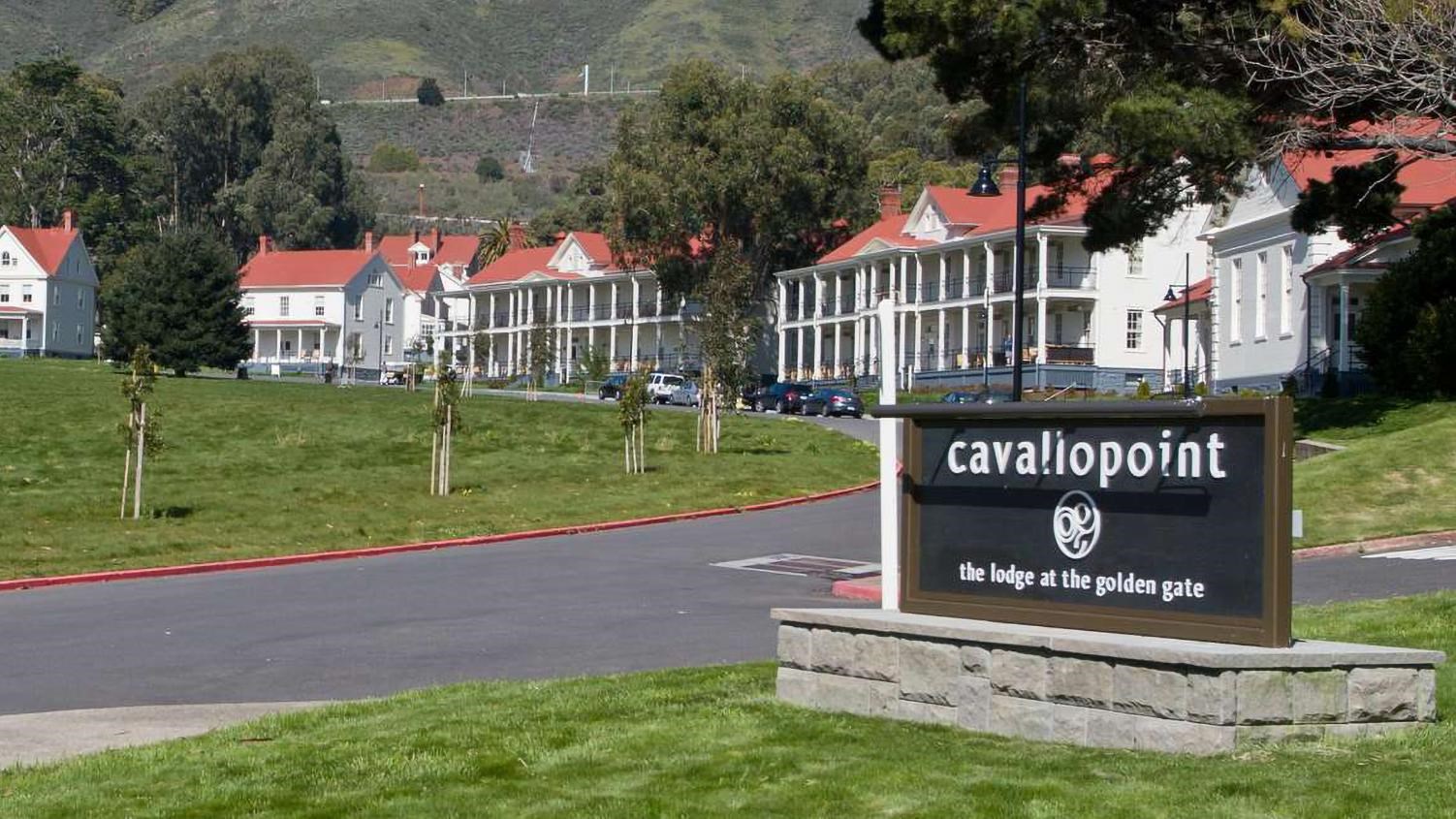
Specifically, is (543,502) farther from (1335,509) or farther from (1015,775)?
(1015,775)

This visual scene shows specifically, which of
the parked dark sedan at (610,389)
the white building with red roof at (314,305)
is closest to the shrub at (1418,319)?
the parked dark sedan at (610,389)

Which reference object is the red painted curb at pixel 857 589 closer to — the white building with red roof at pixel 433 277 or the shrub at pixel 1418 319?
the shrub at pixel 1418 319

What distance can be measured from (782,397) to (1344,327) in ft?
91.3

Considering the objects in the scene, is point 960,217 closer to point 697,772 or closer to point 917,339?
point 917,339

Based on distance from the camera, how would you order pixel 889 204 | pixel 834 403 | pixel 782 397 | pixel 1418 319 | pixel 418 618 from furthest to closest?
pixel 889 204 < pixel 782 397 < pixel 834 403 < pixel 1418 319 < pixel 418 618

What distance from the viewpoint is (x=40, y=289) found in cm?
10900

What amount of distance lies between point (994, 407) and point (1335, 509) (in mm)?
17624

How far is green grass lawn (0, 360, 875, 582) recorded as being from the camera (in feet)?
89.5

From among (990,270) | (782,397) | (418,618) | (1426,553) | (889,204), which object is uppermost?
(889,204)

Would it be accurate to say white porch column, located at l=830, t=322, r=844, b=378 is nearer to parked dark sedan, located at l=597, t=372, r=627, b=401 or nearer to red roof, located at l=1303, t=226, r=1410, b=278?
parked dark sedan, located at l=597, t=372, r=627, b=401

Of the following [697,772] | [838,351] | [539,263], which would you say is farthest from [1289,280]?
[539,263]

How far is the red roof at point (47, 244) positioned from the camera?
357 ft

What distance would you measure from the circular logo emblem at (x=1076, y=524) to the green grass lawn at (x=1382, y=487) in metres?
15.4

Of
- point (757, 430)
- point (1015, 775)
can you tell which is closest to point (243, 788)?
point (1015, 775)
